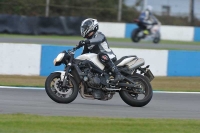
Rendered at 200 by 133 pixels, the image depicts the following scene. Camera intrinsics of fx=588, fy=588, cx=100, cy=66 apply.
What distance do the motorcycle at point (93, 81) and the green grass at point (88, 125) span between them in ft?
5.00

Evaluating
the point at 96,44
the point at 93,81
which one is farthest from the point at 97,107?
the point at 96,44

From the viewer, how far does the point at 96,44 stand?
32.1ft

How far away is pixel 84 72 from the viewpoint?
31.7 feet

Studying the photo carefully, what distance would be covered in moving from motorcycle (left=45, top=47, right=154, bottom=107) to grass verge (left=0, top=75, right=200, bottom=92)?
352cm

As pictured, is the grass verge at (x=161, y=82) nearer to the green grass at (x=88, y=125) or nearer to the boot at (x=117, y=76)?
the boot at (x=117, y=76)

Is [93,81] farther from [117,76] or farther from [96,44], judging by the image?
[96,44]

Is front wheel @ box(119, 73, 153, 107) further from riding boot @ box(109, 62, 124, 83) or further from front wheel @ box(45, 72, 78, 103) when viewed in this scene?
front wheel @ box(45, 72, 78, 103)

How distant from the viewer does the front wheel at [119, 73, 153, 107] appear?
382 inches

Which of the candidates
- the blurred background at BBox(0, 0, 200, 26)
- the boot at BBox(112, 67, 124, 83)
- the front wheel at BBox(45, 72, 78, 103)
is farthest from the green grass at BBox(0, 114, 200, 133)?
the blurred background at BBox(0, 0, 200, 26)

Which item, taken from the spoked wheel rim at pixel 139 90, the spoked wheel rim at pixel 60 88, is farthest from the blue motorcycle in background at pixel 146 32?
the spoked wheel rim at pixel 60 88

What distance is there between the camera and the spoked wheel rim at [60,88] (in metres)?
9.52

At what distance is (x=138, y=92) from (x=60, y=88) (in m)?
1.29

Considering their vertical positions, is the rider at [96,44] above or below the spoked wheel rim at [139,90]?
above

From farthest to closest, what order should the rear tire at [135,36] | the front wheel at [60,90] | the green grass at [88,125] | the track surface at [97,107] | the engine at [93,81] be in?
the rear tire at [135,36], the engine at [93,81], the front wheel at [60,90], the track surface at [97,107], the green grass at [88,125]
